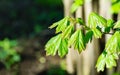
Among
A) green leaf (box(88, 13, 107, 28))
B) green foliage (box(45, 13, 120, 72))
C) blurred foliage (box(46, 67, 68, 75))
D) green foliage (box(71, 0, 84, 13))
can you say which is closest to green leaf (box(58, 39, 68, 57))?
green foliage (box(45, 13, 120, 72))

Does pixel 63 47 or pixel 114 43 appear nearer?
pixel 114 43

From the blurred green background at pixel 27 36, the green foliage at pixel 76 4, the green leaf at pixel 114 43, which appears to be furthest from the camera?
the blurred green background at pixel 27 36

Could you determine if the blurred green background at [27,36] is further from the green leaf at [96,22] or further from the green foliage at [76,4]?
the green leaf at [96,22]

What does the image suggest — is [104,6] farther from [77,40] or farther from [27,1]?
[27,1]

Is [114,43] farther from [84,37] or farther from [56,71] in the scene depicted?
[56,71]

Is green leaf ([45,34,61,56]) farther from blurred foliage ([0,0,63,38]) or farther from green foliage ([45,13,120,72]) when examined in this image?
blurred foliage ([0,0,63,38])

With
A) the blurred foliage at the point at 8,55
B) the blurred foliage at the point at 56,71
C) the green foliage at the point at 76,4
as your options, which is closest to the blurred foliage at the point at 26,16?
the blurred foliage at the point at 8,55

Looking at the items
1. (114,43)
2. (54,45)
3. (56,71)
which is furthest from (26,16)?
(114,43)
